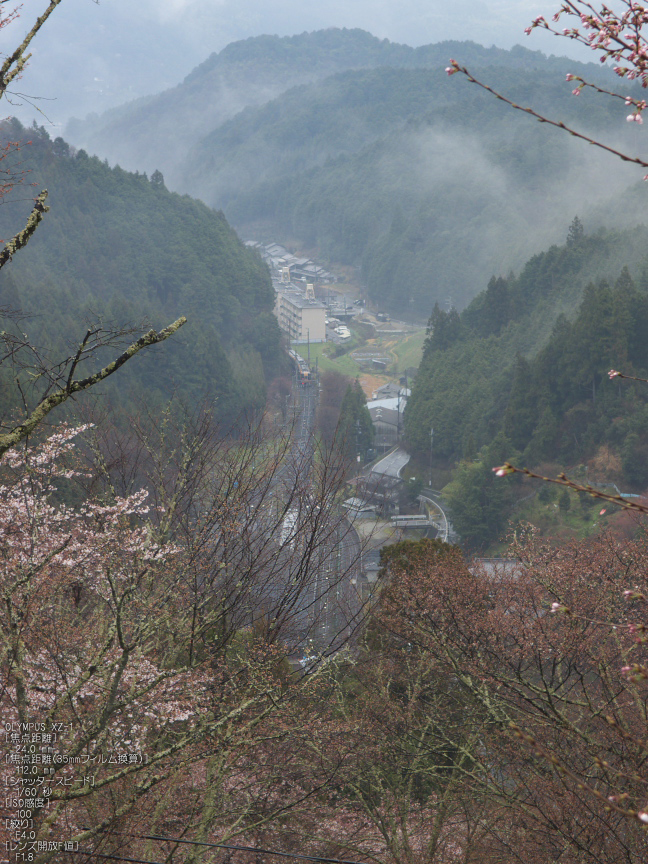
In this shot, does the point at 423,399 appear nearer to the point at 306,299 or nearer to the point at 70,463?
the point at 70,463

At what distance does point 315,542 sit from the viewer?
7.78 m

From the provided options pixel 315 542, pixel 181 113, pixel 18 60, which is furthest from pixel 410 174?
pixel 18 60

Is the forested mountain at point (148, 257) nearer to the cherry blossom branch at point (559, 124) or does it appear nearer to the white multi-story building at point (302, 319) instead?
the white multi-story building at point (302, 319)

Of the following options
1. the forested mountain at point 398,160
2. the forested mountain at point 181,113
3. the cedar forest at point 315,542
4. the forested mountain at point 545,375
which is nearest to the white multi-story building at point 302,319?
the cedar forest at point 315,542

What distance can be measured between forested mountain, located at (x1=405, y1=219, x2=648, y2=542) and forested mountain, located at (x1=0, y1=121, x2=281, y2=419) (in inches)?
465

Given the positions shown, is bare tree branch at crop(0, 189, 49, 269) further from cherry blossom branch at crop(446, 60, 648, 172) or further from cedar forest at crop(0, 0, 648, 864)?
cherry blossom branch at crop(446, 60, 648, 172)

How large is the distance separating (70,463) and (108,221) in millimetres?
51423

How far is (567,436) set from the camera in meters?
28.9

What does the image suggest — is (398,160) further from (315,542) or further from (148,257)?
(315,542)

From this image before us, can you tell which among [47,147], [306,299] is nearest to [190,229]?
[47,147]

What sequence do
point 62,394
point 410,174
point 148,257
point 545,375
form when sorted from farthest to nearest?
point 410,174
point 148,257
point 545,375
point 62,394

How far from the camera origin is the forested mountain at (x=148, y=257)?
46.8 meters

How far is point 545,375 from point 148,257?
35.6 m

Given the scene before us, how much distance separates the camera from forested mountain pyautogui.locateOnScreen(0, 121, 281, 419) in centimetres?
4678
